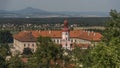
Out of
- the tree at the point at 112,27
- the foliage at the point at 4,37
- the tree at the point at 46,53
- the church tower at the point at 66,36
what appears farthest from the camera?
the foliage at the point at 4,37

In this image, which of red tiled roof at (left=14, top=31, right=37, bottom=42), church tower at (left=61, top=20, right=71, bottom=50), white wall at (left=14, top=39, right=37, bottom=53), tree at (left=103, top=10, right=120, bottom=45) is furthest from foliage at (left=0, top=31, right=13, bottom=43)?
tree at (left=103, top=10, right=120, bottom=45)

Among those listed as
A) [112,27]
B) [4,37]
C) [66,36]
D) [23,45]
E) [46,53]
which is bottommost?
[4,37]

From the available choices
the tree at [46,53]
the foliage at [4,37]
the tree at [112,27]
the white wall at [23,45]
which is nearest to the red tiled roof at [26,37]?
the white wall at [23,45]

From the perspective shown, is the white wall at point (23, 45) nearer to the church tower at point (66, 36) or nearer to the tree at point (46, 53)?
the church tower at point (66, 36)

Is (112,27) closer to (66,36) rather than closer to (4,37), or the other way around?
(66,36)

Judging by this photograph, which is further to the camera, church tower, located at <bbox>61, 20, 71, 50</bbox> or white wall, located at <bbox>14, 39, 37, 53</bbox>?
white wall, located at <bbox>14, 39, 37, 53</bbox>

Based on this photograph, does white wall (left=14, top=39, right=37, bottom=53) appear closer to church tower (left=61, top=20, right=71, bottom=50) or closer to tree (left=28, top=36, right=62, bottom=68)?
church tower (left=61, top=20, right=71, bottom=50)

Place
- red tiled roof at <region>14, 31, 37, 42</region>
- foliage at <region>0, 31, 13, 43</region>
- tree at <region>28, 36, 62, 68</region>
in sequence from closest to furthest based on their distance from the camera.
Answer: tree at <region>28, 36, 62, 68</region>, red tiled roof at <region>14, 31, 37, 42</region>, foliage at <region>0, 31, 13, 43</region>

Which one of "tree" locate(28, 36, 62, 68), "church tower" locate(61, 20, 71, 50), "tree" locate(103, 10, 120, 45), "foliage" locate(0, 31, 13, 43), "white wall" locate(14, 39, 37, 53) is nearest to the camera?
"tree" locate(103, 10, 120, 45)

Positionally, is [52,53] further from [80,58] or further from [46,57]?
[80,58]

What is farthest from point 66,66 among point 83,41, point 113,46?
point 83,41

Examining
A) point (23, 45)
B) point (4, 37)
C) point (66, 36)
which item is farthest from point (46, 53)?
point (4, 37)

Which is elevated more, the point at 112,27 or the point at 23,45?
the point at 112,27
